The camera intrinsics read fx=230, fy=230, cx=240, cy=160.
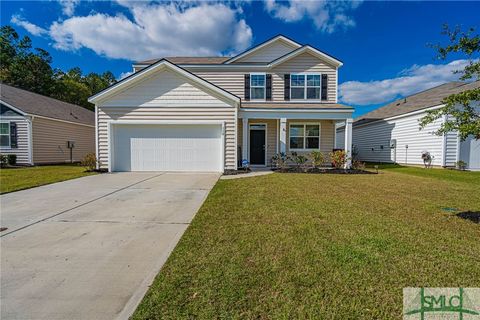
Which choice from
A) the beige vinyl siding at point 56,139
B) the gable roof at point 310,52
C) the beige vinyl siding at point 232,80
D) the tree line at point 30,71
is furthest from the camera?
the tree line at point 30,71

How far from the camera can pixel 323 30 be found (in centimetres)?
1538

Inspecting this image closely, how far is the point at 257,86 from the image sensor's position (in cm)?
1349

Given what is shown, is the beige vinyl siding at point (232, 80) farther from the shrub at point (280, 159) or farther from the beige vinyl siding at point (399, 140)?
the beige vinyl siding at point (399, 140)

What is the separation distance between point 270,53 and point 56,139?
15.6 metres

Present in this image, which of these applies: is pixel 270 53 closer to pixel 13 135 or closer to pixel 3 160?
pixel 13 135

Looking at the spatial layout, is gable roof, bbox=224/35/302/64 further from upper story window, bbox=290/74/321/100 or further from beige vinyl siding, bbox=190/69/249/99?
upper story window, bbox=290/74/321/100

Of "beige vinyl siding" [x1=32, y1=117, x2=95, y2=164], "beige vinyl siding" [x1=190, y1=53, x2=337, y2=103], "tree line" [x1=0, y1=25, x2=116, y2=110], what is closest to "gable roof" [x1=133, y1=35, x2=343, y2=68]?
"beige vinyl siding" [x1=190, y1=53, x2=337, y2=103]

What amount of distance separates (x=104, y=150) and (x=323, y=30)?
1518 cm

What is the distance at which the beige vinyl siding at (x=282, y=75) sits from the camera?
1327cm

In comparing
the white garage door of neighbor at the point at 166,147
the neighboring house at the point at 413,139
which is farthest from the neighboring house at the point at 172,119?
the neighboring house at the point at 413,139

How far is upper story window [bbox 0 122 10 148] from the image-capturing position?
13938 millimetres

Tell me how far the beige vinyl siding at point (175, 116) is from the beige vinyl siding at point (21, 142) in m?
7.36

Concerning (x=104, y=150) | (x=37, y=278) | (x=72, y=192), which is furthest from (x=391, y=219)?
(x=104, y=150)

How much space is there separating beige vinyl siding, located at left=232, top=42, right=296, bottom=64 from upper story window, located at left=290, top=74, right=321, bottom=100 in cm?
189
